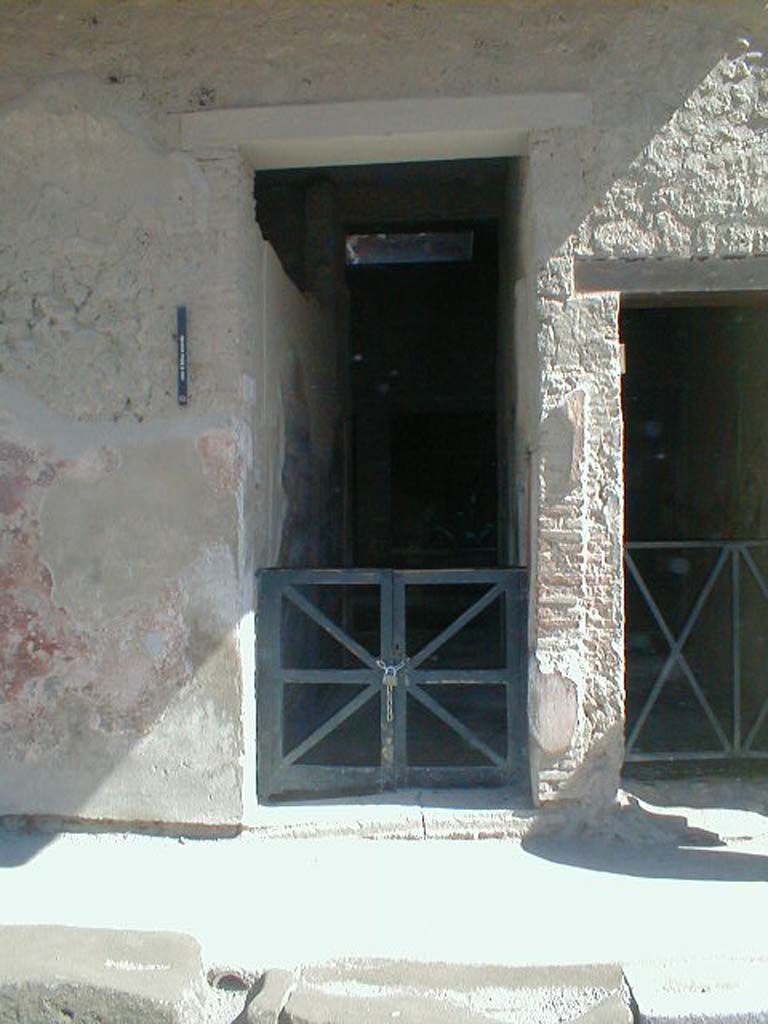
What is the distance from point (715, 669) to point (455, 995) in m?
3.90

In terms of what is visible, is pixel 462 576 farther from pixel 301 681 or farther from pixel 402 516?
pixel 402 516

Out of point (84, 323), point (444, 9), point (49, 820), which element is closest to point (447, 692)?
point (49, 820)

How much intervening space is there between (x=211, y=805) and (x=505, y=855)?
3.82ft

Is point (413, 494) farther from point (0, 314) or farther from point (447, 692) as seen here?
point (0, 314)

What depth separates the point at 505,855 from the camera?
4055 millimetres

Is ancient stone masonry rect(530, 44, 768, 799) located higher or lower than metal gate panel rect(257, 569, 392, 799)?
higher

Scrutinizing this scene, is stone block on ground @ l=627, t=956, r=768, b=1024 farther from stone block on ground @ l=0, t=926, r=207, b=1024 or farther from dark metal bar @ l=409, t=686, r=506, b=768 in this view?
dark metal bar @ l=409, t=686, r=506, b=768

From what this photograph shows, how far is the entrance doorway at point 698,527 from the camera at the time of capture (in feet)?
15.3

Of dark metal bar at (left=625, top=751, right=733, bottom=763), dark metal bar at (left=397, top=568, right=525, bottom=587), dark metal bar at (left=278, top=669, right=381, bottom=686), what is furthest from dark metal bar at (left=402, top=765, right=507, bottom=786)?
dark metal bar at (left=397, top=568, right=525, bottom=587)

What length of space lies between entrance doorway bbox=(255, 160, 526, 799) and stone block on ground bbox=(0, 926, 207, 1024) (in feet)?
4.48

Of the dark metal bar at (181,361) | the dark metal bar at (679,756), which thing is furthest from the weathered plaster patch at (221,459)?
the dark metal bar at (679,756)

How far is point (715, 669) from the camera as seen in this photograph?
21.0ft

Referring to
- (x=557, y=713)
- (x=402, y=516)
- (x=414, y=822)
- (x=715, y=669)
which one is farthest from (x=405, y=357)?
(x=414, y=822)

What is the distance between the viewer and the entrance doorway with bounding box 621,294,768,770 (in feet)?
15.3
